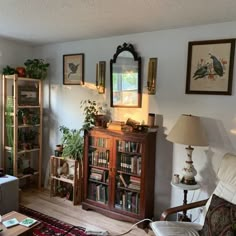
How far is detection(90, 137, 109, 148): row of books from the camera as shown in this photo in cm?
325

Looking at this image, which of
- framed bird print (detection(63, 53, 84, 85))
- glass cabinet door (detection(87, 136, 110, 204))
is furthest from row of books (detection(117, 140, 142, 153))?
framed bird print (detection(63, 53, 84, 85))

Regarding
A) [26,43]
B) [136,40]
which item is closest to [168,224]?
[136,40]

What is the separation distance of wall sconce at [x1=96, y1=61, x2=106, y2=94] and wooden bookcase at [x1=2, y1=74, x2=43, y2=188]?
40.9 inches

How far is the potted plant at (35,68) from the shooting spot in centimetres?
387

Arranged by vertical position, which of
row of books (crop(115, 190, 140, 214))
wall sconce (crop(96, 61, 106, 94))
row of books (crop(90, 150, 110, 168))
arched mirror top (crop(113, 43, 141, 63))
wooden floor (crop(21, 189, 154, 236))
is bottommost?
wooden floor (crop(21, 189, 154, 236))

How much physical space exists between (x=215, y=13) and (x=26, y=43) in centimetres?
288

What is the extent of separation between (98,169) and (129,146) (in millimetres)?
581

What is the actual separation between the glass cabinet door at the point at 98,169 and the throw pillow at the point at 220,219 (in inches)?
56.3

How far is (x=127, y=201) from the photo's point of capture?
3.13 metres

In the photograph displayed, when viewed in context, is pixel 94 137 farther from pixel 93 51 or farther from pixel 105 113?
pixel 93 51

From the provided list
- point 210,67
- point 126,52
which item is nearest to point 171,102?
point 210,67

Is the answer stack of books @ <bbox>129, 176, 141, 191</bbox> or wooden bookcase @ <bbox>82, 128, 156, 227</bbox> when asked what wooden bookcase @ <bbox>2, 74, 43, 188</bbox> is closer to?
wooden bookcase @ <bbox>82, 128, 156, 227</bbox>

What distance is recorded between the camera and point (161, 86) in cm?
308

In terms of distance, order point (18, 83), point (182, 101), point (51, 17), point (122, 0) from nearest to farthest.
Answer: point (122, 0) < point (51, 17) < point (182, 101) < point (18, 83)
